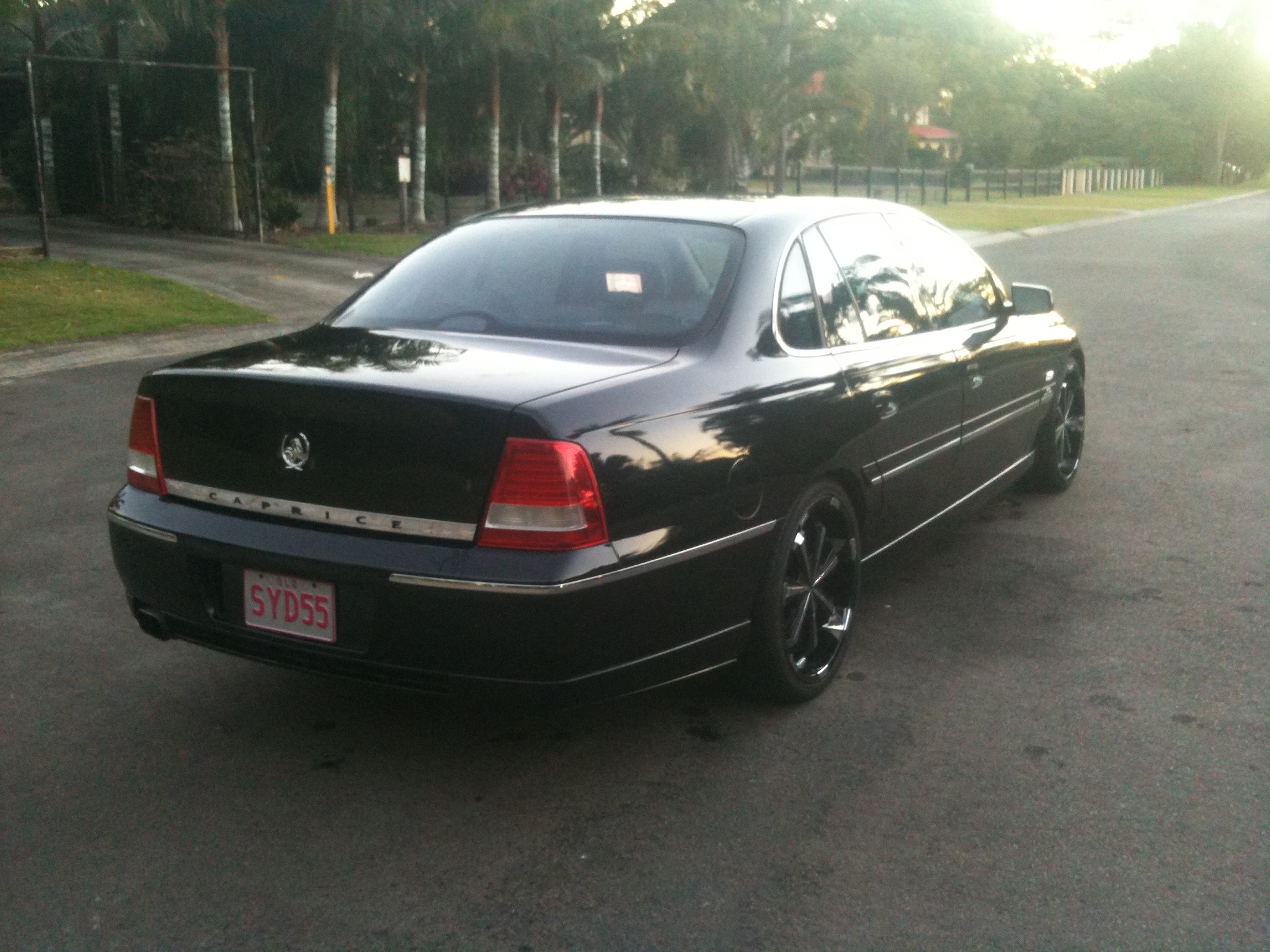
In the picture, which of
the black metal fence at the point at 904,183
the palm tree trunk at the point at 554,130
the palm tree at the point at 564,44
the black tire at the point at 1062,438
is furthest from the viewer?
the black metal fence at the point at 904,183

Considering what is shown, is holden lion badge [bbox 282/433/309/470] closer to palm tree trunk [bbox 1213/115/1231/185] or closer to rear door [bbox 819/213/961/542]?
rear door [bbox 819/213/961/542]

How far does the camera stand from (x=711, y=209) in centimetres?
468

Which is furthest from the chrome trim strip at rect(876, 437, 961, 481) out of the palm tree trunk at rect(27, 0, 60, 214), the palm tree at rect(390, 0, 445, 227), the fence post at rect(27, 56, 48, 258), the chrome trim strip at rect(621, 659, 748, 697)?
the palm tree trunk at rect(27, 0, 60, 214)

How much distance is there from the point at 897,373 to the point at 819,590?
2.81ft

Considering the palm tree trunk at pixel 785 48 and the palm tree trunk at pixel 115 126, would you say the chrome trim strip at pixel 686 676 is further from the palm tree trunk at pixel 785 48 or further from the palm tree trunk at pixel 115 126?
the palm tree trunk at pixel 785 48

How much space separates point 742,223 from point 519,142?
39757 mm

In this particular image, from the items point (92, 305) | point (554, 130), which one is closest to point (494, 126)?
point (554, 130)

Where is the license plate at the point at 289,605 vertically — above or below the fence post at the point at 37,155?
below

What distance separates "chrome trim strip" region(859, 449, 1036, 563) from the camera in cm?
480

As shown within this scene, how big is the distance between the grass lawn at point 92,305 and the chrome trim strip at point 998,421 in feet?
29.9

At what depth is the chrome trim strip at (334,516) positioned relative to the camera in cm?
344

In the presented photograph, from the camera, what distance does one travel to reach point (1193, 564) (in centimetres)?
582

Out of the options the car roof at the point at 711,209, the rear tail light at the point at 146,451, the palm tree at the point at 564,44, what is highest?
the palm tree at the point at 564,44

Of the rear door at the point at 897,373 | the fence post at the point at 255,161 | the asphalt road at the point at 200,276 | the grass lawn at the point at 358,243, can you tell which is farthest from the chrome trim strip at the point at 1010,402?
the grass lawn at the point at 358,243
